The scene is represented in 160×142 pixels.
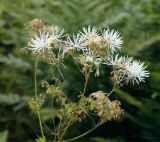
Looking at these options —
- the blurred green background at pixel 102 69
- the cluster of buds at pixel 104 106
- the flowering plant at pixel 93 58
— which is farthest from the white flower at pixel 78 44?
the blurred green background at pixel 102 69

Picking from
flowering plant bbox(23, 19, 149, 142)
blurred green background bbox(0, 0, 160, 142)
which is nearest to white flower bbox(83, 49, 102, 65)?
flowering plant bbox(23, 19, 149, 142)

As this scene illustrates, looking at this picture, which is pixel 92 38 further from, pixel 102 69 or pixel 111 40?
pixel 102 69

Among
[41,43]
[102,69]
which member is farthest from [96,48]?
[102,69]

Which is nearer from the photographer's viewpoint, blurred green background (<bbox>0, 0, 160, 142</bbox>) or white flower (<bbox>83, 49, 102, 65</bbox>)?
white flower (<bbox>83, 49, 102, 65</bbox>)

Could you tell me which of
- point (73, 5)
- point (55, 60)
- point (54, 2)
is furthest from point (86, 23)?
point (55, 60)

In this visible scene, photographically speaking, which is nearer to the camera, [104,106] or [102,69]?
[104,106]

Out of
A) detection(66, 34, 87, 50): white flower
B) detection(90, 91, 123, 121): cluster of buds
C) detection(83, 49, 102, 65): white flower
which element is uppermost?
detection(66, 34, 87, 50): white flower

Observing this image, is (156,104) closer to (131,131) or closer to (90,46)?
(131,131)

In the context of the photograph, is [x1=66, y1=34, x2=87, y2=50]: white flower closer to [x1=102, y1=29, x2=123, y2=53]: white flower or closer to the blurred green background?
[x1=102, y1=29, x2=123, y2=53]: white flower

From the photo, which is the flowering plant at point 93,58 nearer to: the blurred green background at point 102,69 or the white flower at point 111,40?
the white flower at point 111,40
